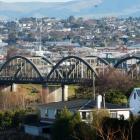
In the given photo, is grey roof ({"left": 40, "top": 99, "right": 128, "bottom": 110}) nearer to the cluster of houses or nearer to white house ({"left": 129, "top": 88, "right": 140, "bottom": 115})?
the cluster of houses

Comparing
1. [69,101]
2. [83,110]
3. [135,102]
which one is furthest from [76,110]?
[69,101]

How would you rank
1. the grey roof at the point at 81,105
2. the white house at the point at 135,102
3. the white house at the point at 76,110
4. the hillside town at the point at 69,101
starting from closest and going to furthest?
the hillside town at the point at 69,101, the white house at the point at 76,110, the grey roof at the point at 81,105, the white house at the point at 135,102

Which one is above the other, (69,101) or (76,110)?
(69,101)

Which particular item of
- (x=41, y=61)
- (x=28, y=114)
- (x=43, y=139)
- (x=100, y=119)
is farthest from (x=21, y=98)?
(x=41, y=61)

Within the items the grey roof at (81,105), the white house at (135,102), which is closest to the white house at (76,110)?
the grey roof at (81,105)

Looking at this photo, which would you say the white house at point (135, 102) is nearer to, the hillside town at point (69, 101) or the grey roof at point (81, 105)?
the hillside town at point (69, 101)

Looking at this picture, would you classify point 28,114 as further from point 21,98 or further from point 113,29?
point 113,29

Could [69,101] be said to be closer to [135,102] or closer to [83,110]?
[135,102]

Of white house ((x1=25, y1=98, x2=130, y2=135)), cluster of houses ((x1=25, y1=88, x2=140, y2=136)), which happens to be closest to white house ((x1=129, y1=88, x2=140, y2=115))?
cluster of houses ((x1=25, y1=88, x2=140, y2=136))
